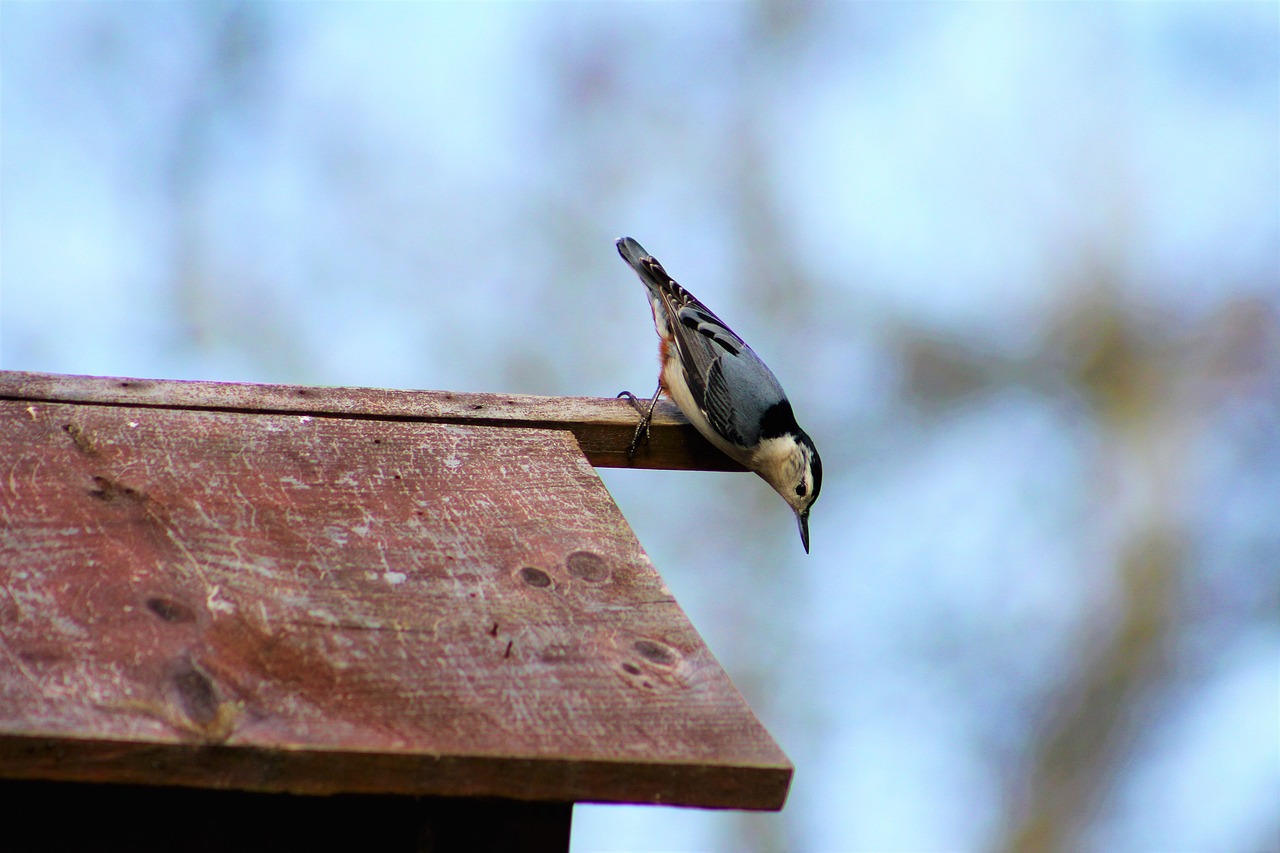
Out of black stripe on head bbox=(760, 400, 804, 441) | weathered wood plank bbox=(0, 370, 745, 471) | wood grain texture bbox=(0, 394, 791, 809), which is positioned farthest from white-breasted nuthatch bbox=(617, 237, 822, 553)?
wood grain texture bbox=(0, 394, 791, 809)

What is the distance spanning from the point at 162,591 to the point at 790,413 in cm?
301

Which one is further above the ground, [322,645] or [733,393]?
[322,645]

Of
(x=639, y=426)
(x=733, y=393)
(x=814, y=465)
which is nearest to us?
(x=639, y=426)

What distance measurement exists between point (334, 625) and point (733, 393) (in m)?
A: 2.52

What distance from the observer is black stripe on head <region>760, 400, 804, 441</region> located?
13.5ft

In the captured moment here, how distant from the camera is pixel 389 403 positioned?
7.91 feet

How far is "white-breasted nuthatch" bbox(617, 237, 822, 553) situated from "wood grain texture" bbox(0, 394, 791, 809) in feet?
4.97

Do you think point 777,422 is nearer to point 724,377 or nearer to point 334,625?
point 724,377

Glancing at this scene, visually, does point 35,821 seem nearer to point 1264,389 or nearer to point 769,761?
point 769,761

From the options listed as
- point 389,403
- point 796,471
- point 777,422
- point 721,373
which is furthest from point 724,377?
point 389,403

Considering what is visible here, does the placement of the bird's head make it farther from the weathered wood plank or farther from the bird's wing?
the weathered wood plank

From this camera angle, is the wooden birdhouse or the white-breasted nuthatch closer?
the wooden birdhouse

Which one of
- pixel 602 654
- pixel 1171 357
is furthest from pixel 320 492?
pixel 1171 357

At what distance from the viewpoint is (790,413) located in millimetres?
4414
